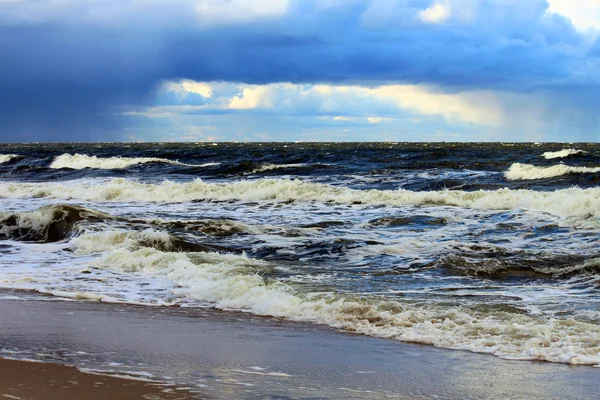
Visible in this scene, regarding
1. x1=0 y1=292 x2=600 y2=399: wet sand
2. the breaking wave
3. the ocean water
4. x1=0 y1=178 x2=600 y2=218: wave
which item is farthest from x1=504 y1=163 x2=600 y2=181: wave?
x1=0 y1=292 x2=600 y2=399: wet sand

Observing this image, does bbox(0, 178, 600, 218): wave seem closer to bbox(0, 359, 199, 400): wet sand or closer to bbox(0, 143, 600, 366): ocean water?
bbox(0, 143, 600, 366): ocean water

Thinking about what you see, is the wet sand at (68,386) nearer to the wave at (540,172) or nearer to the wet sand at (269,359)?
the wet sand at (269,359)

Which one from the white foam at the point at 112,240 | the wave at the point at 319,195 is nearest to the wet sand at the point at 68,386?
the white foam at the point at 112,240

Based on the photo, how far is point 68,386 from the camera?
4605 millimetres

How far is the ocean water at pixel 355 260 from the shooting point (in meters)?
6.94

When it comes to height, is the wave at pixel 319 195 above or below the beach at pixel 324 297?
above

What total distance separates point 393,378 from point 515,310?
9.50 ft

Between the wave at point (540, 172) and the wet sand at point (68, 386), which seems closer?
the wet sand at point (68, 386)

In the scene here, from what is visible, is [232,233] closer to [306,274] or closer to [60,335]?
[306,274]

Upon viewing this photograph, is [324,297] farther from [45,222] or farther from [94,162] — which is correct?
[94,162]

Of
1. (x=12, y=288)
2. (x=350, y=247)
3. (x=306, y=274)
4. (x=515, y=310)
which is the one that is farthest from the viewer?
(x=350, y=247)

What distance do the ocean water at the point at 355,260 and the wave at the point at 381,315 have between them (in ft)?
0.06

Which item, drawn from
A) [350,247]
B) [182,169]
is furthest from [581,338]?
[182,169]

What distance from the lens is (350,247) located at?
40.9 feet
